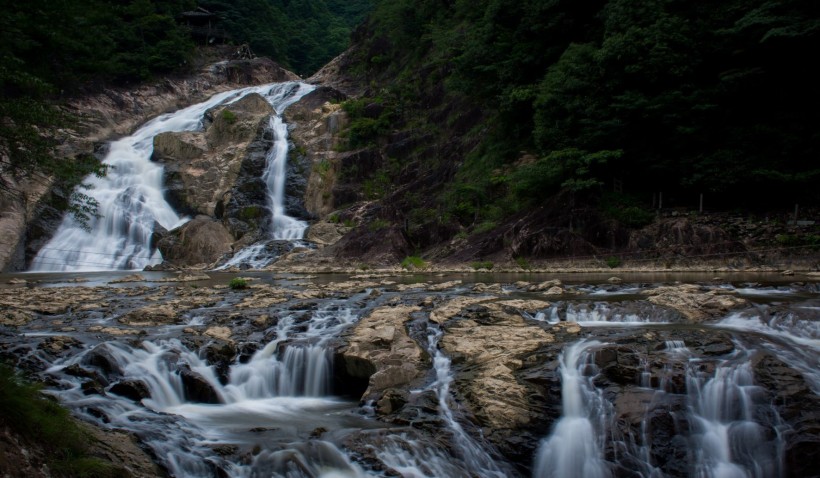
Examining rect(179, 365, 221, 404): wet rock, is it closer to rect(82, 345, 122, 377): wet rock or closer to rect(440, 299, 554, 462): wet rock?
rect(82, 345, 122, 377): wet rock

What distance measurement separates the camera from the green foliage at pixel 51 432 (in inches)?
155

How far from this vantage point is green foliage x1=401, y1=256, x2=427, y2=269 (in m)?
23.7

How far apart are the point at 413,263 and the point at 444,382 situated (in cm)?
1694

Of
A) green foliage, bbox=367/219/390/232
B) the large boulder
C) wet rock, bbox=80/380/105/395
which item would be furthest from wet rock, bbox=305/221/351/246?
wet rock, bbox=80/380/105/395

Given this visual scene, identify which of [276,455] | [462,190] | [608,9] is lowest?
[276,455]

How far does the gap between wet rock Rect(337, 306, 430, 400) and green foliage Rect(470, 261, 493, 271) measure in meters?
12.3

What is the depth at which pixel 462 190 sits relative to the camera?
26.8m

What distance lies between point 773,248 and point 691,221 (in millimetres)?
2841

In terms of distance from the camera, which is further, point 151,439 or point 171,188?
point 171,188

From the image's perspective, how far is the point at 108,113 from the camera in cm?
4406

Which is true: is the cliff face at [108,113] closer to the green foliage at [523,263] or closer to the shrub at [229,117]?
the shrub at [229,117]

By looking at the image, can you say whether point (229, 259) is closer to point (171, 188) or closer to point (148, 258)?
point (148, 258)

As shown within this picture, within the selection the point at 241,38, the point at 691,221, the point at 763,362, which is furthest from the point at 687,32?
the point at 241,38

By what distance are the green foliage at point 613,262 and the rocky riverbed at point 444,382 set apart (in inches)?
334
